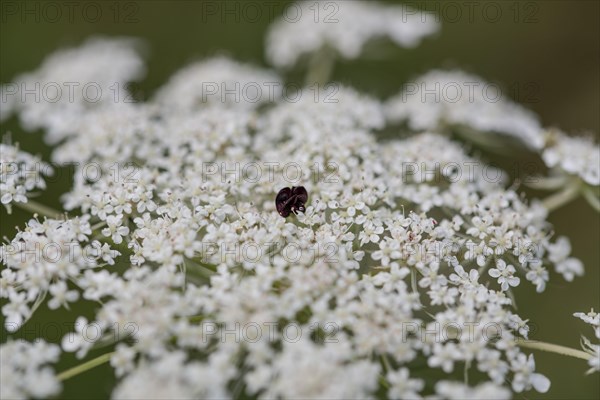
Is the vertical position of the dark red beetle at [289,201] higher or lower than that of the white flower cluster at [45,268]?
higher

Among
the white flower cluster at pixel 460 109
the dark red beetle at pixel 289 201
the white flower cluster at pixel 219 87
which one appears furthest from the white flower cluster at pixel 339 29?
the dark red beetle at pixel 289 201

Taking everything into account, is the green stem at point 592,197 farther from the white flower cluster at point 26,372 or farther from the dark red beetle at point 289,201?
the white flower cluster at point 26,372

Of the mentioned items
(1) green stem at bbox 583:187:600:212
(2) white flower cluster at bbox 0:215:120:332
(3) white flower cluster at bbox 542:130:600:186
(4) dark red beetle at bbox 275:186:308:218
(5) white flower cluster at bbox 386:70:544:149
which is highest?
(5) white flower cluster at bbox 386:70:544:149

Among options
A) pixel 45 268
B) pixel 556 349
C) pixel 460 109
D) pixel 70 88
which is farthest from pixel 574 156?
pixel 70 88

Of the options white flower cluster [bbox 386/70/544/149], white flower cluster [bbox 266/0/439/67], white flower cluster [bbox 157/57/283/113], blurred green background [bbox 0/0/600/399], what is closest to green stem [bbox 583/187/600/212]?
white flower cluster [bbox 386/70/544/149]

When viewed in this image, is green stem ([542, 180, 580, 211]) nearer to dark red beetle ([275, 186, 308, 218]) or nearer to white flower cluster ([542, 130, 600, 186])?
white flower cluster ([542, 130, 600, 186])

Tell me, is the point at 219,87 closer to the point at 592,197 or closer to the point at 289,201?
the point at 289,201

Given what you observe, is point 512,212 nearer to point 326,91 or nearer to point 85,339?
point 326,91
